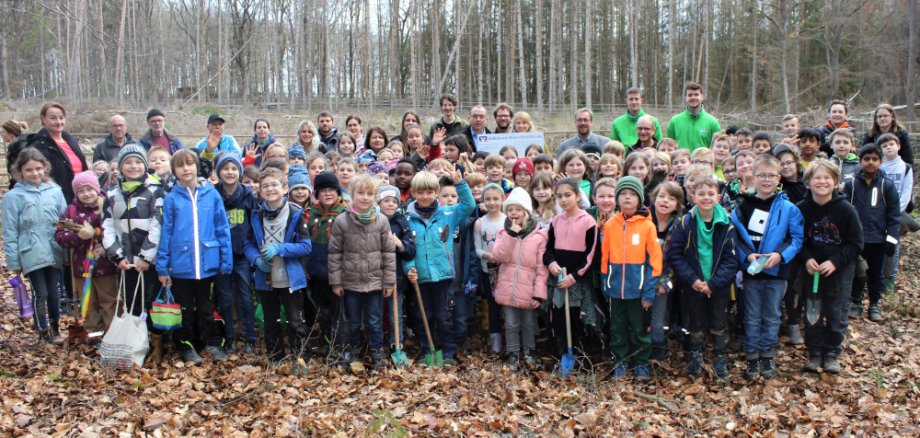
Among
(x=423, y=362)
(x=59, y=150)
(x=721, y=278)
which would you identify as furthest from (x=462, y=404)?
(x=59, y=150)

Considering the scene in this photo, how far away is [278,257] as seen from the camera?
5.65 metres

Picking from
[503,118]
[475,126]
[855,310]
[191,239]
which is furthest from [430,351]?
[855,310]

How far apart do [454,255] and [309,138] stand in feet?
10.5

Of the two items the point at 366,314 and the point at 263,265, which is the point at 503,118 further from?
the point at 263,265

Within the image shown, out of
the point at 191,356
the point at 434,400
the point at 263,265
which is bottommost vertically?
the point at 434,400

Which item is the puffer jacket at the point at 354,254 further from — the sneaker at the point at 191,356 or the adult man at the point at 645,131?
the adult man at the point at 645,131

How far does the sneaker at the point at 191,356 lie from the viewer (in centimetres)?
573

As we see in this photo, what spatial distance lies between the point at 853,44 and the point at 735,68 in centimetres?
825

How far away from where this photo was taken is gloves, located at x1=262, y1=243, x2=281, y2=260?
546 centimetres

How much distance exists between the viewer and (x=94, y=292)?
606 cm

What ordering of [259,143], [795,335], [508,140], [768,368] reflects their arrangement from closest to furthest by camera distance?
[768,368], [795,335], [259,143], [508,140]

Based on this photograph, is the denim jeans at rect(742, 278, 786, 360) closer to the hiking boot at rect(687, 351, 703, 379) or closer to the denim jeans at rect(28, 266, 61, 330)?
the hiking boot at rect(687, 351, 703, 379)

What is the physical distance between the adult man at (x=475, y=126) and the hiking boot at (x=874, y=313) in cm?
547

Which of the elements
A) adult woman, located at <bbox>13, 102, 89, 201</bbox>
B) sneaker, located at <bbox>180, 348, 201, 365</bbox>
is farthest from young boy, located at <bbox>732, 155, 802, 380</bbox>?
adult woman, located at <bbox>13, 102, 89, 201</bbox>
